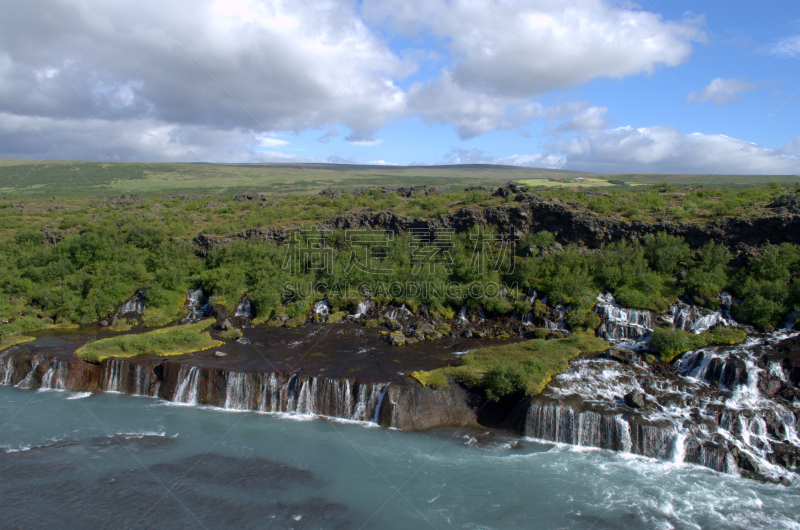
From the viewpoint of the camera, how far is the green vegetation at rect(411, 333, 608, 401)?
22.6 m

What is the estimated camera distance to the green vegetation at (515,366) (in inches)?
890

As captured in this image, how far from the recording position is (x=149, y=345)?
28.0 m

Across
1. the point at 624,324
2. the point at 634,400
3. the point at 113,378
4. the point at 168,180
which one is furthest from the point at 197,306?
the point at 168,180

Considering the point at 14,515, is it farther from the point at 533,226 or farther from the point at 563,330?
the point at 533,226

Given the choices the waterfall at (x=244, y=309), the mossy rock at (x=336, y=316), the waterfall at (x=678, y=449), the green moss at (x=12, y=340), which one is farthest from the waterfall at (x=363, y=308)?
the waterfall at (x=678, y=449)

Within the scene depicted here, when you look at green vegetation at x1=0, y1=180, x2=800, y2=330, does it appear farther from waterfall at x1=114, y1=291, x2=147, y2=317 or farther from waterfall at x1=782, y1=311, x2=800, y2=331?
waterfall at x1=114, y1=291, x2=147, y2=317

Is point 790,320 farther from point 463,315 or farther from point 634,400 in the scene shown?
point 463,315

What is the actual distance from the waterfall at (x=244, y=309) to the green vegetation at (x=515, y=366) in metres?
18.0

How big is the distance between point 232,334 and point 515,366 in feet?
66.2

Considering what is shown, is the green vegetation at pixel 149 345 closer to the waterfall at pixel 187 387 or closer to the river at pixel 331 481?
the waterfall at pixel 187 387

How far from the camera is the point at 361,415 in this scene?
2291 cm

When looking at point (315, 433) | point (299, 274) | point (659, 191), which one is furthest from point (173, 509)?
point (659, 191)

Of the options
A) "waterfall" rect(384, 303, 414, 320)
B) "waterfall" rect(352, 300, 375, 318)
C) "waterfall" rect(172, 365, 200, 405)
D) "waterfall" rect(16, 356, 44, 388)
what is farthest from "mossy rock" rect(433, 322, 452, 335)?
"waterfall" rect(16, 356, 44, 388)

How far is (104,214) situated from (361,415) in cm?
5464
